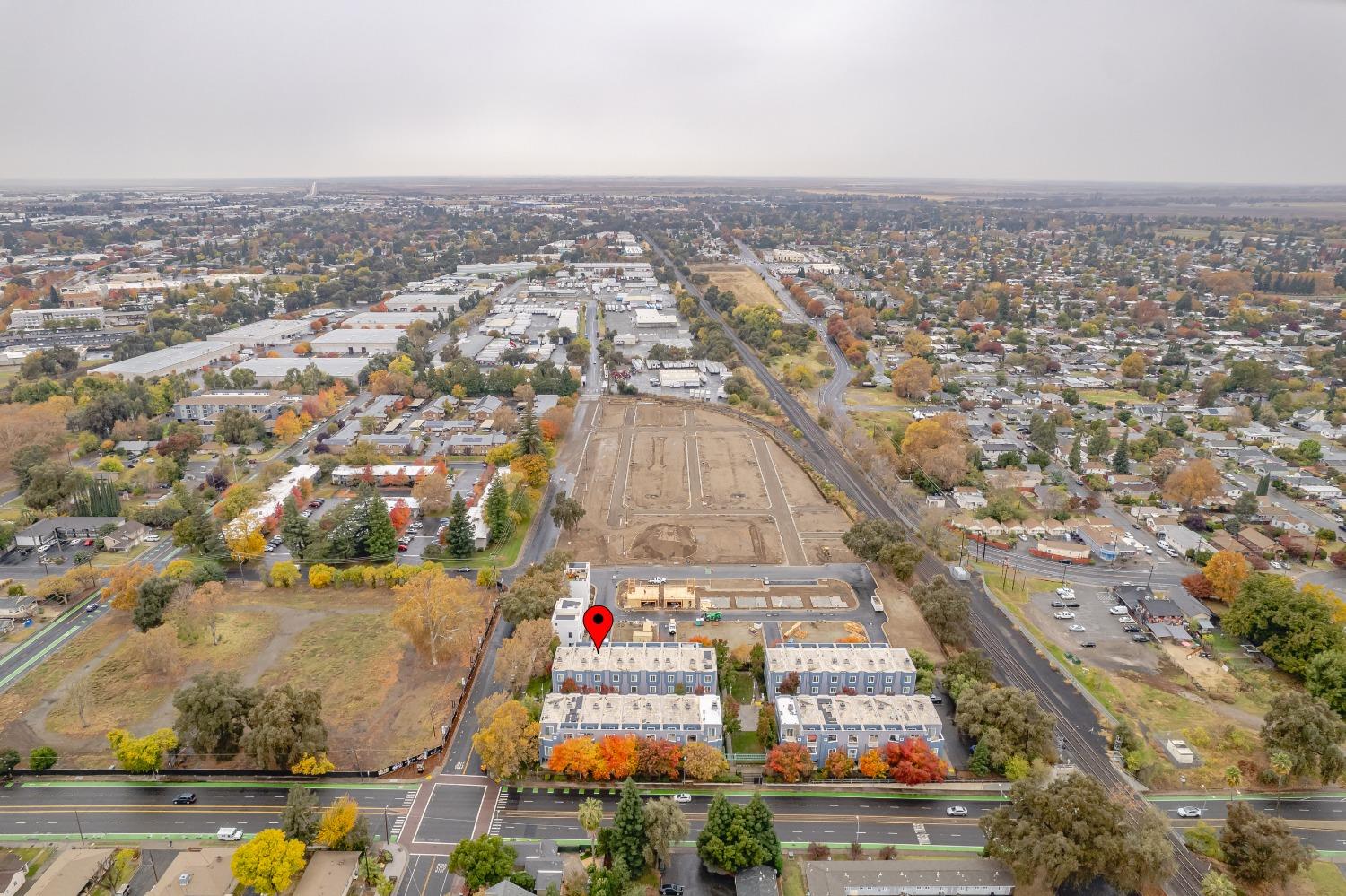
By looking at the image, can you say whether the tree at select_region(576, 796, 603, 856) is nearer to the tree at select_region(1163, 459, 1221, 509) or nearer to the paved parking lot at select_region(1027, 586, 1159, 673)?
Answer: the paved parking lot at select_region(1027, 586, 1159, 673)

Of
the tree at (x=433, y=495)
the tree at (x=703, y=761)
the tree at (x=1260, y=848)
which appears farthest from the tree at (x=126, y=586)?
the tree at (x=1260, y=848)

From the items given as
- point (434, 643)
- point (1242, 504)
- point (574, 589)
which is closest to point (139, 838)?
point (434, 643)

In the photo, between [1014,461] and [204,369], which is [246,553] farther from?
[1014,461]

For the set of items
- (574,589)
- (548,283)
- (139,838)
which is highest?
(548,283)

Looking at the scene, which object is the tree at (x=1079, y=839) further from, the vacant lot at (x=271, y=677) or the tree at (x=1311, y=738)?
the vacant lot at (x=271, y=677)

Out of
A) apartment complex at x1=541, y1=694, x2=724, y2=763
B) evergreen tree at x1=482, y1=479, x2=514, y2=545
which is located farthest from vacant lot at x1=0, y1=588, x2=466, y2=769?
evergreen tree at x1=482, y1=479, x2=514, y2=545

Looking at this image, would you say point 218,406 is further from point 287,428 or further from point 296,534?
point 296,534

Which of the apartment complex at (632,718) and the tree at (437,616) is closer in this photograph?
the apartment complex at (632,718)
